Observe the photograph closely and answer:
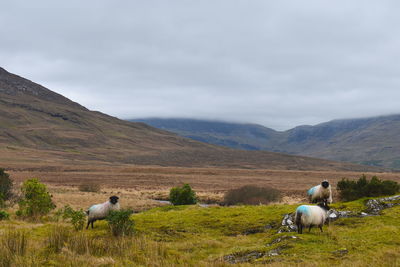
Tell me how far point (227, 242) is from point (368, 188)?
1268 centimetres

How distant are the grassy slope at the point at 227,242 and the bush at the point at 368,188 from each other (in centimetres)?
439

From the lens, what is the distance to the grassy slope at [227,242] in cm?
943

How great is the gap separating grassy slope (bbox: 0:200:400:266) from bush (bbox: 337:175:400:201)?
4387 mm

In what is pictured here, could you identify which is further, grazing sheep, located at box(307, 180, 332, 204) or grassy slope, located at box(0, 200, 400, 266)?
grazing sheep, located at box(307, 180, 332, 204)

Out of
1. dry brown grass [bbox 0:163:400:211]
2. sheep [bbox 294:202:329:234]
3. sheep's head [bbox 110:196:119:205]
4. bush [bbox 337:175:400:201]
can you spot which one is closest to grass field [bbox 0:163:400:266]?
sheep [bbox 294:202:329:234]

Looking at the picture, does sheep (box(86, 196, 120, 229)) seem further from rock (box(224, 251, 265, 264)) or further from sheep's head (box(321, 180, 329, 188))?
sheep's head (box(321, 180, 329, 188))

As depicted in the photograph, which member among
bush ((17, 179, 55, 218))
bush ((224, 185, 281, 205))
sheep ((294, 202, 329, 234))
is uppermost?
sheep ((294, 202, 329, 234))

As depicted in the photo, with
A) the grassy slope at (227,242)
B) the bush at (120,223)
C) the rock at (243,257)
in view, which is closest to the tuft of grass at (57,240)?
the grassy slope at (227,242)

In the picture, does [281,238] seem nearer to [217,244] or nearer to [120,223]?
[217,244]

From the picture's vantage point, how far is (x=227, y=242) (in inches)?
537

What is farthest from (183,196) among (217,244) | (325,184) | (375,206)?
→ (217,244)

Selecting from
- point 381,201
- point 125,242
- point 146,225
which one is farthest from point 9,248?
point 381,201

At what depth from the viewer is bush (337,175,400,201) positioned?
21250 mm

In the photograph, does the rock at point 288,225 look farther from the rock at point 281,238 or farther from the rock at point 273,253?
the rock at point 273,253
